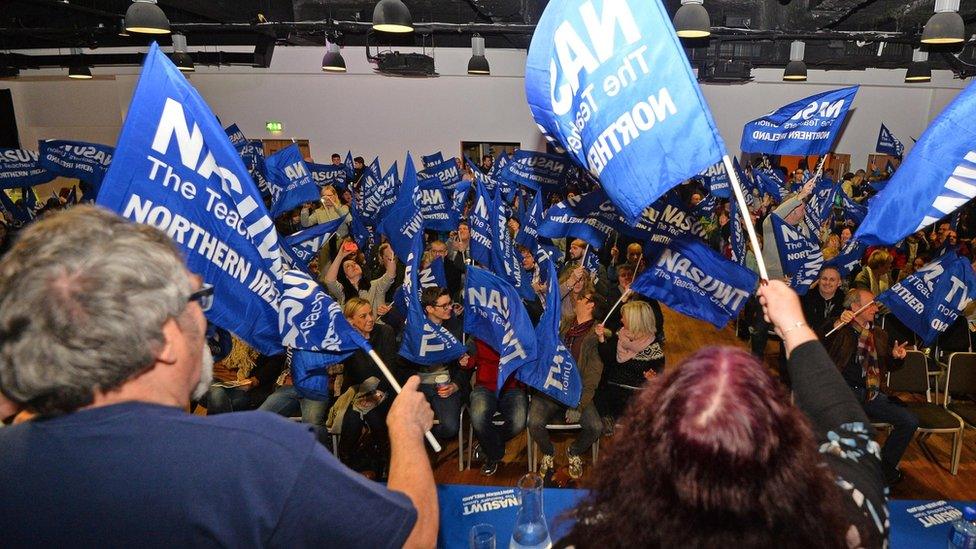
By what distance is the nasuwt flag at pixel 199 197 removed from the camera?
5.93 ft

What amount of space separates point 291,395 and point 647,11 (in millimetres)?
3836

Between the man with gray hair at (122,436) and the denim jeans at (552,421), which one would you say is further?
the denim jeans at (552,421)

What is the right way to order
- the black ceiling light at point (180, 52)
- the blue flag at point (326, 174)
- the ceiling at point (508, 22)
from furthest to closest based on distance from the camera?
1. the black ceiling light at point (180, 52)
2. the ceiling at point (508, 22)
3. the blue flag at point (326, 174)

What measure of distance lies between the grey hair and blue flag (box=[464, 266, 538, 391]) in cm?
262

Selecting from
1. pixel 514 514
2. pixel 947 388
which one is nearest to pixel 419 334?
pixel 514 514

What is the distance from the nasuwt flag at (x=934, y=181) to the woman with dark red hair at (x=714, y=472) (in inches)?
66.3

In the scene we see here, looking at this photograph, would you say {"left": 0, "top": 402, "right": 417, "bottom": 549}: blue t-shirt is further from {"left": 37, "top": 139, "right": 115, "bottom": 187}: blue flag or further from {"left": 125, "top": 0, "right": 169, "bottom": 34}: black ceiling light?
{"left": 37, "top": 139, "right": 115, "bottom": 187}: blue flag

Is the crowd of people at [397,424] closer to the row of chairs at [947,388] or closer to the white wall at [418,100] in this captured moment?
the row of chairs at [947,388]

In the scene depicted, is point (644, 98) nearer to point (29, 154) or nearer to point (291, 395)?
point (291, 395)

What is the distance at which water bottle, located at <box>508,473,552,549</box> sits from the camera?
215cm

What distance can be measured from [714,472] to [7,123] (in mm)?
24154

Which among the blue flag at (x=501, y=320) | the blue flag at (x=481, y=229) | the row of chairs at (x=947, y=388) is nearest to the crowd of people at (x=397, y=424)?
the blue flag at (x=501, y=320)

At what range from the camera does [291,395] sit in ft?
15.0

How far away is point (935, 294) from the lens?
4324mm
